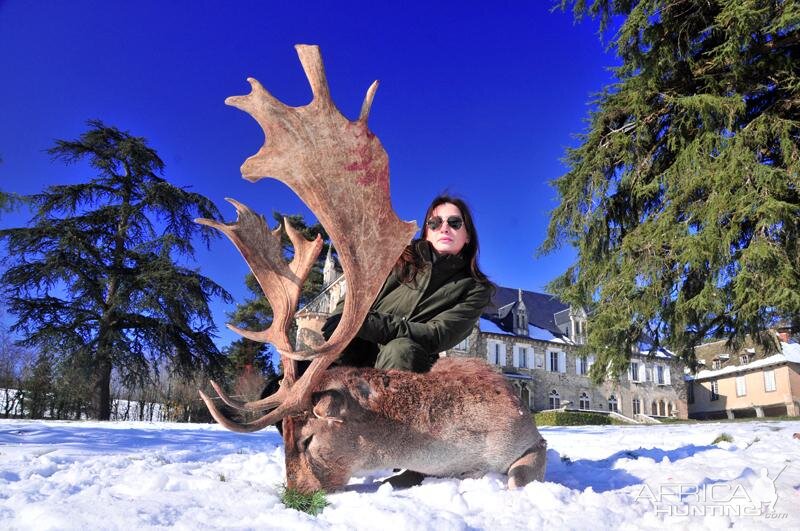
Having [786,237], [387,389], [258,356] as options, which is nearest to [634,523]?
[387,389]

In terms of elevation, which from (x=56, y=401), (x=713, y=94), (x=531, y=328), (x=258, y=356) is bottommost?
(x=56, y=401)

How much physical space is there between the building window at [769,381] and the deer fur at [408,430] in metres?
42.5

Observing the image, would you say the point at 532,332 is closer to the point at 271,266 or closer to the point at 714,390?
the point at 714,390

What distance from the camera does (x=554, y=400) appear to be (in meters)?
37.2

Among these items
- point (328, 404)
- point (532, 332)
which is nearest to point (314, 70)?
point (328, 404)

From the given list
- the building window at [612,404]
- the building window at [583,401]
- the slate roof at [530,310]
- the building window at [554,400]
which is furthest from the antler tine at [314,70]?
the building window at [612,404]

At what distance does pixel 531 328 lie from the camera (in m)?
38.5

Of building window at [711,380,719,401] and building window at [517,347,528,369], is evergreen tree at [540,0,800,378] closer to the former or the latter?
building window at [517,347,528,369]

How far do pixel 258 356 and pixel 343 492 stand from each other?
3186 cm

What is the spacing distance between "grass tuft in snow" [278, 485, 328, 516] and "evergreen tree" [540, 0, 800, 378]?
10688 mm

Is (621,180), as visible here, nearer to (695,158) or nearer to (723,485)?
(695,158)

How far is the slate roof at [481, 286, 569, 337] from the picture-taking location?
37562 millimetres

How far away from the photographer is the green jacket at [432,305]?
3.15m

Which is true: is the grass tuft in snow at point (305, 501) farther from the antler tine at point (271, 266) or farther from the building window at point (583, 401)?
the building window at point (583, 401)
